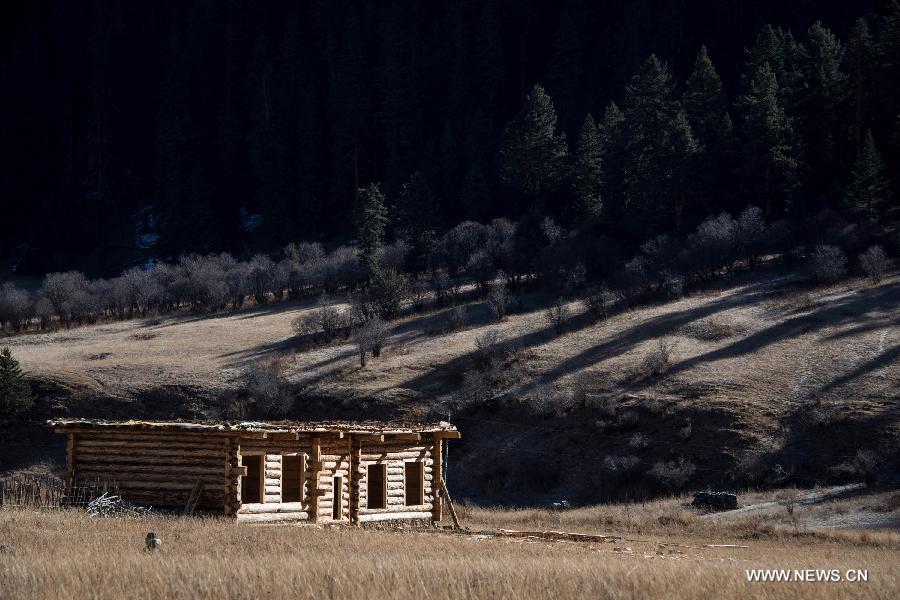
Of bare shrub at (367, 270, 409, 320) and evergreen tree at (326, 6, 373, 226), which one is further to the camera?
evergreen tree at (326, 6, 373, 226)

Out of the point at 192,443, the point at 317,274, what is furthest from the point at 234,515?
the point at 317,274

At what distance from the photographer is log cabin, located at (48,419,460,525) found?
23547 millimetres

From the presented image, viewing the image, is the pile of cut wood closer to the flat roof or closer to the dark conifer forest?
the flat roof

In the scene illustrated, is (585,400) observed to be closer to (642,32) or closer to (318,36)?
(642,32)

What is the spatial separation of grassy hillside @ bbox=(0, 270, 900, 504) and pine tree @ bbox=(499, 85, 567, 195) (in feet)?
65.9

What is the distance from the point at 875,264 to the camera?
51812mm

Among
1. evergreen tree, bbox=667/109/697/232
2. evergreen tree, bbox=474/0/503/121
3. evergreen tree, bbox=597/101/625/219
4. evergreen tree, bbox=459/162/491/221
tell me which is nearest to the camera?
evergreen tree, bbox=667/109/697/232

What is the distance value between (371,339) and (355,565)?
38626 millimetres

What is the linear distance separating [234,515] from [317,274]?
2003 inches

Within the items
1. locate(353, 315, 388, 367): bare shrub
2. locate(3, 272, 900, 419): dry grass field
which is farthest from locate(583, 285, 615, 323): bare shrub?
locate(353, 315, 388, 367): bare shrub

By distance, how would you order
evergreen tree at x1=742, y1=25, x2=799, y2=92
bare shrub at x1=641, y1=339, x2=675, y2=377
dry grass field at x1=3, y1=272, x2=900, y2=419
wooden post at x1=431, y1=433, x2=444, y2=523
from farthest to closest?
evergreen tree at x1=742, y1=25, x2=799, y2=92
bare shrub at x1=641, y1=339, x2=675, y2=377
dry grass field at x1=3, y1=272, x2=900, y2=419
wooden post at x1=431, y1=433, x2=444, y2=523

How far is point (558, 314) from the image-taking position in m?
52.8

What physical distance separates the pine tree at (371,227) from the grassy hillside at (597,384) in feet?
43.5

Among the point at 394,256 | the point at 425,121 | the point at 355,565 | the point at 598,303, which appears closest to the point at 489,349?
the point at 598,303
